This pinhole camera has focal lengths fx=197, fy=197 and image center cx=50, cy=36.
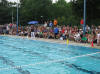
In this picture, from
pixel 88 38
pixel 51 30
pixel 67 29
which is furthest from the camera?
pixel 51 30

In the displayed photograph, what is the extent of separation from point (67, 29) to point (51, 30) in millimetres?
2153

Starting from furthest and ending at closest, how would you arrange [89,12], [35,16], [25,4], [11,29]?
[25,4] → [35,16] → [11,29] → [89,12]

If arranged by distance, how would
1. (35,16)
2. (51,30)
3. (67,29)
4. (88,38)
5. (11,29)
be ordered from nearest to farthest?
(88,38)
(67,29)
(51,30)
(11,29)
(35,16)

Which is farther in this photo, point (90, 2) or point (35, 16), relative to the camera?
point (35, 16)

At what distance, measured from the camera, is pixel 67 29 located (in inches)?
732

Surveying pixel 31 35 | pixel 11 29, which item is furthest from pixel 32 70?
pixel 11 29

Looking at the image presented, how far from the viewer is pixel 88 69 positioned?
24.6 feet

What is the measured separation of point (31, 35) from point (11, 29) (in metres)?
6.79

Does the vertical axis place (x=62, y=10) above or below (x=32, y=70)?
above

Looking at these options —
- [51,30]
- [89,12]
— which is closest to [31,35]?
[51,30]

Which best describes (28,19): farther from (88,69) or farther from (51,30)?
(88,69)

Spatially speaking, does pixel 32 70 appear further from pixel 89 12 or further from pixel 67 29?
pixel 89 12

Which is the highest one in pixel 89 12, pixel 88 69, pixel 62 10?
pixel 62 10

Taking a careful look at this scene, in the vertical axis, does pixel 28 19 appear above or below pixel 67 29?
above
